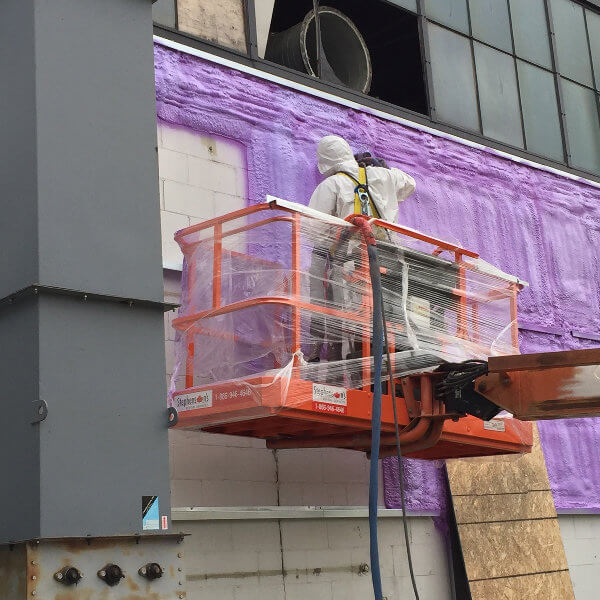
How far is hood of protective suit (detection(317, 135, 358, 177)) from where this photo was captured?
8297mm

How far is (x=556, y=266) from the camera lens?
1229 cm

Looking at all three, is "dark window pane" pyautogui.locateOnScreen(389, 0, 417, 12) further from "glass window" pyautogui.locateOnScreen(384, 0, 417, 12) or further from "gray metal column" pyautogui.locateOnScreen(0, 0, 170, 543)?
"gray metal column" pyautogui.locateOnScreen(0, 0, 170, 543)

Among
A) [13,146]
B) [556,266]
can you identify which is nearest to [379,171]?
[13,146]

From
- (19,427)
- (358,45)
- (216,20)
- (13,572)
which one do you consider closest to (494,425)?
(19,427)

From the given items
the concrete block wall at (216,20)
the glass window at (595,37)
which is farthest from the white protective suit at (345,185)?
the glass window at (595,37)

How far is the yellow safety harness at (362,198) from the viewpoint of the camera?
8.13 meters

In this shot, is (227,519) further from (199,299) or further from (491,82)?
(491,82)

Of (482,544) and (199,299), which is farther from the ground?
(199,299)

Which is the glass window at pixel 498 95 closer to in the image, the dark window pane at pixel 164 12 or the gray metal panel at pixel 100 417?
the dark window pane at pixel 164 12

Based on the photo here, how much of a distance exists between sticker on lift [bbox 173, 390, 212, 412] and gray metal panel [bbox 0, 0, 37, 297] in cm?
196

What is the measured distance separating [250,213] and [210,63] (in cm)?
269

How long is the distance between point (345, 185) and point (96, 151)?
2.88m

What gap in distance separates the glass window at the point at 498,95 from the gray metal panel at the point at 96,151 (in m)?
7.22

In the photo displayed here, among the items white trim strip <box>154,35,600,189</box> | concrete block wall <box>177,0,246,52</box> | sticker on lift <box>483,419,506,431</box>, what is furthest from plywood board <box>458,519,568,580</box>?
concrete block wall <box>177,0,246,52</box>
